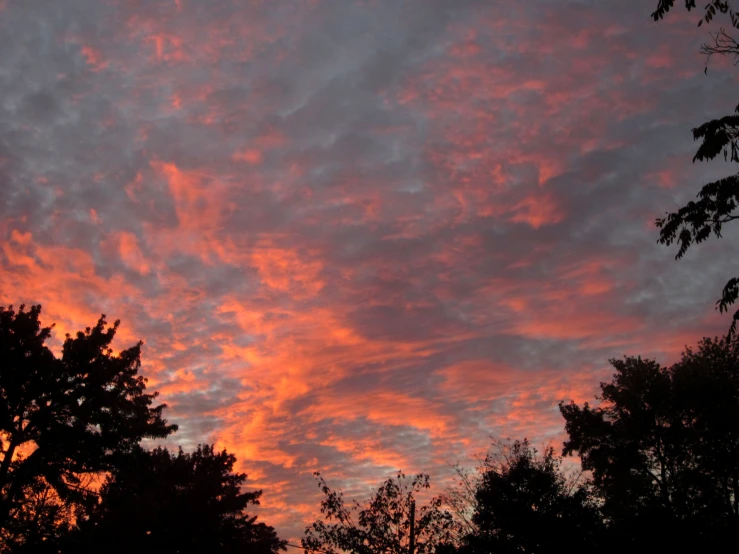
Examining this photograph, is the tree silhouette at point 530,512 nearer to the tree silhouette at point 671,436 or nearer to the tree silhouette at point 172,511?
the tree silhouette at point 671,436

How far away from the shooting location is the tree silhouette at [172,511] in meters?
28.2

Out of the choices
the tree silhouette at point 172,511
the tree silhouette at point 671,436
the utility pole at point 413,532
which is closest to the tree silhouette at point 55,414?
the tree silhouette at point 172,511

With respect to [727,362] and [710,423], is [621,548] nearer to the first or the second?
[710,423]

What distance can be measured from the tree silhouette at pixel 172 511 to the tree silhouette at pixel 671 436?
22.6 metres

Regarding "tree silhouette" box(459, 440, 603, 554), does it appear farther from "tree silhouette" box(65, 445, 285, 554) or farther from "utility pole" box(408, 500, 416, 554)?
"tree silhouette" box(65, 445, 285, 554)

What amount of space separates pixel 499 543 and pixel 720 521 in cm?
1282

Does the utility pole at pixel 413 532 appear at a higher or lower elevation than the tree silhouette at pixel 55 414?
lower

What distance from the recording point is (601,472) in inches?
1545

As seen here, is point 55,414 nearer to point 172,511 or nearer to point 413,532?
point 172,511

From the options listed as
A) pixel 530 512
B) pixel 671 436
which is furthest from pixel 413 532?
pixel 671 436

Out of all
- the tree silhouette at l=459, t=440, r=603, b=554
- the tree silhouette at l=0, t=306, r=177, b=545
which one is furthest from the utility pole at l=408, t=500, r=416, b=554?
the tree silhouette at l=0, t=306, r=177, b=545

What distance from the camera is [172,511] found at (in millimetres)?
35406

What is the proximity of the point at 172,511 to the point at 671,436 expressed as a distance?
32227 mm

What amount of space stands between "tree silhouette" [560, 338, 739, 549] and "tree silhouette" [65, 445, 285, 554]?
22.6 meters
